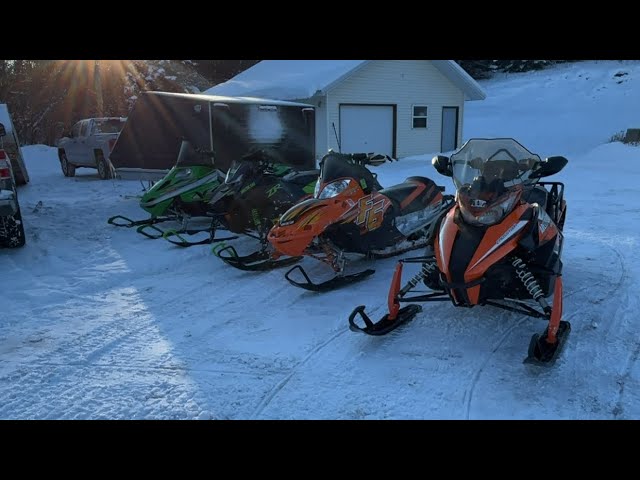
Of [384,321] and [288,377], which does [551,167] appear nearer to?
[384,321]

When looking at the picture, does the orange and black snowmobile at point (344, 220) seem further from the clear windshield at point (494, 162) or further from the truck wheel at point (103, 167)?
the truck wheel at point (103, 167)

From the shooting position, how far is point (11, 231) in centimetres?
633

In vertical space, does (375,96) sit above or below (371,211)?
below

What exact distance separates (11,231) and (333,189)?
13.3 ft

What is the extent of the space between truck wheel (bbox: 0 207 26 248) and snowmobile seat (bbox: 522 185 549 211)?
5597mm

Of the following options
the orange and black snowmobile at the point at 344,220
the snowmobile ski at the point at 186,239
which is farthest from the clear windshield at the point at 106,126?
the orange and black snowmobile at the point at 344,220

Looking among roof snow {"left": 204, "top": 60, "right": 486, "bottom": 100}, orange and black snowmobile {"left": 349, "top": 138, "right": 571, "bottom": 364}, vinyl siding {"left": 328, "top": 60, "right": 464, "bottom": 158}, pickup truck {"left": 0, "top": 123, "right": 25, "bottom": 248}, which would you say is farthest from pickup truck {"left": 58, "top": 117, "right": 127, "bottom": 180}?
orange and black snowmobile {"left": 349, "top": 138, "right": 571, "bottom": 364}

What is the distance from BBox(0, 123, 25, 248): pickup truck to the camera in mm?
5852

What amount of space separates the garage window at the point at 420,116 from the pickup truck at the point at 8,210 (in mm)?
15474

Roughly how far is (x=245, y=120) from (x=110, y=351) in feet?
20.8

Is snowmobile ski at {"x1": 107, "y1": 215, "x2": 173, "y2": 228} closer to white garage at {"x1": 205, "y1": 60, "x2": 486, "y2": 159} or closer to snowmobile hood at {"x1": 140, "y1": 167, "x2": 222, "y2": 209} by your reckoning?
snowmobile hood at {"x1": 140, "y1": 167, "x2": 222, "y2": 209}

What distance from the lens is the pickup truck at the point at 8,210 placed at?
585 centimetres

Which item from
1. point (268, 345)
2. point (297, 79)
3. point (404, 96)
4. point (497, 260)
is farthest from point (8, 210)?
point (404, 96)
